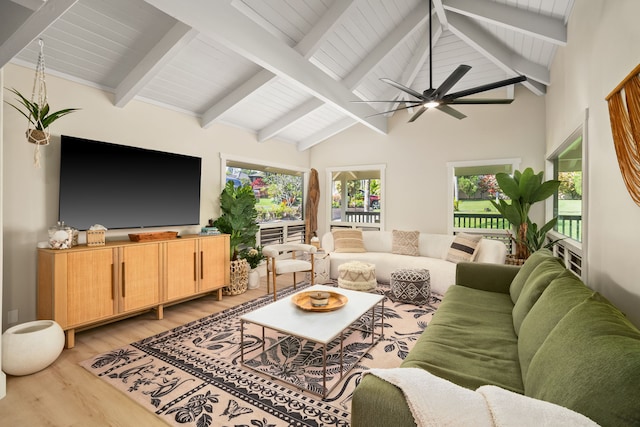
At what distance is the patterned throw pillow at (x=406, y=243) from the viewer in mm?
5027

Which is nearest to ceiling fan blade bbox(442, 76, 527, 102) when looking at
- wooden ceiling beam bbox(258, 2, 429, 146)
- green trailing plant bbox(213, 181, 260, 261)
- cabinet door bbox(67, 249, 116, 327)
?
wooden ceiling beam bbox(258, 2, 429, 146)

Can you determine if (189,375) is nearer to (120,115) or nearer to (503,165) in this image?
(120,115)

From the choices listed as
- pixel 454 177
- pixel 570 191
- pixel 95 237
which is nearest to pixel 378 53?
pixel 454 177

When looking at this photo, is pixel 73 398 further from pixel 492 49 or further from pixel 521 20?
pixel 492 49

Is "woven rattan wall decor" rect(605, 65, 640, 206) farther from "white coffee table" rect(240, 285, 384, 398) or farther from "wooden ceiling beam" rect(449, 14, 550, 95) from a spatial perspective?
"wooden ceiling beam" rect(449, 14, 550, 95)

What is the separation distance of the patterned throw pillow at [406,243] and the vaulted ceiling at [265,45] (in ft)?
7.33

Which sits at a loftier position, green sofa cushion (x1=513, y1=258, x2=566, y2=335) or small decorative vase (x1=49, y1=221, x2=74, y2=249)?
small decorative vase (x1=49, y1=221, x2=74, y2=249)

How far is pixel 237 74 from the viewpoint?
146 inches

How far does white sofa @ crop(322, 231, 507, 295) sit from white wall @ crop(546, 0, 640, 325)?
76.8 inches

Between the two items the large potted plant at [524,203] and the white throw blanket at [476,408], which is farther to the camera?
the large potted plant at [524,203]

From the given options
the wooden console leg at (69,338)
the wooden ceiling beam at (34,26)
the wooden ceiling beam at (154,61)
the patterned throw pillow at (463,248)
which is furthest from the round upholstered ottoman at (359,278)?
the wooden ceiling beam at (34,26)

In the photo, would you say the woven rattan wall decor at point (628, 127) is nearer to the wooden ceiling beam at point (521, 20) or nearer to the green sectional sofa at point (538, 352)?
the green sectional sofa at point (538, 352)

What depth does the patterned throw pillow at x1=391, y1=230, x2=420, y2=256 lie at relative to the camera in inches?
198

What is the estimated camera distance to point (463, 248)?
4.39 metres
